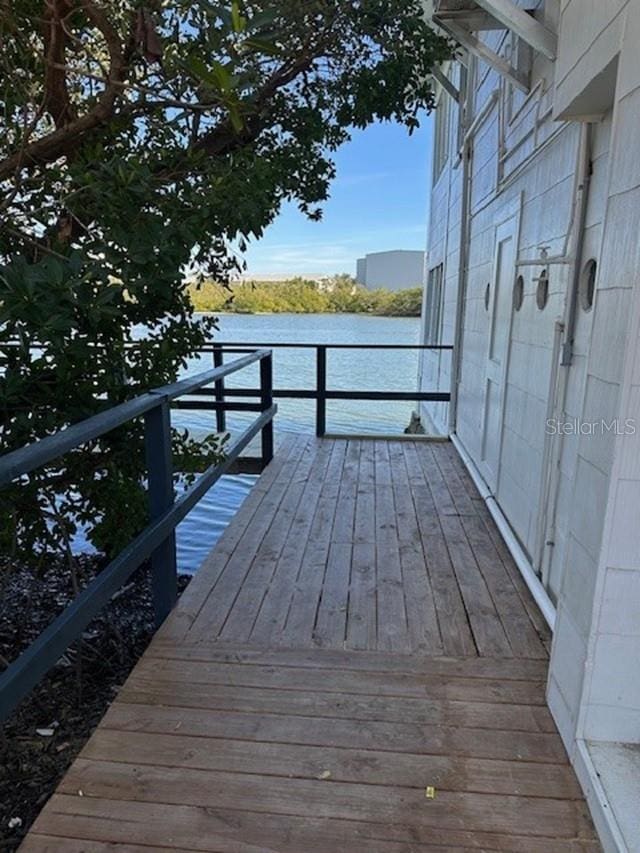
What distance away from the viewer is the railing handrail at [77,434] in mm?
1187

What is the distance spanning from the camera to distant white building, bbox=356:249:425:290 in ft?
34.9

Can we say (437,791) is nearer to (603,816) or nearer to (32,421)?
(603,816)

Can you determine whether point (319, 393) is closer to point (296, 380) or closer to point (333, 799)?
point (296, 380)

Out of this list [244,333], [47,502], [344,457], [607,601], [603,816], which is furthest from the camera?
[244,333]

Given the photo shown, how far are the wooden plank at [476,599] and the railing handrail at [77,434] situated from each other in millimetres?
1467

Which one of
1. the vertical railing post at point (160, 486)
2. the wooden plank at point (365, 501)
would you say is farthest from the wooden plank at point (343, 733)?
the wooden plank at point (365, 501)

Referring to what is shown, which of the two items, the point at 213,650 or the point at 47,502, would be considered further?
the point at 47,502

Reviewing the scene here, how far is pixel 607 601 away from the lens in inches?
53.6

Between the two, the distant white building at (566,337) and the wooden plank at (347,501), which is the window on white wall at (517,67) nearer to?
the distant white building at (566,337)

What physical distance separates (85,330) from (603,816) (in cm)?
221

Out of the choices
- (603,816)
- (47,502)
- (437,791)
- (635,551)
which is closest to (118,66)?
(47,502)

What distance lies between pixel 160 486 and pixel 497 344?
2.35 m

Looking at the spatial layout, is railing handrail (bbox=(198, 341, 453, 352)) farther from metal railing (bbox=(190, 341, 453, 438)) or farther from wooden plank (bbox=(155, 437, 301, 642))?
wooden plank (bbox=(155, 437, 301, 642))

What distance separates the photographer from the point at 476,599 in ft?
7.61
